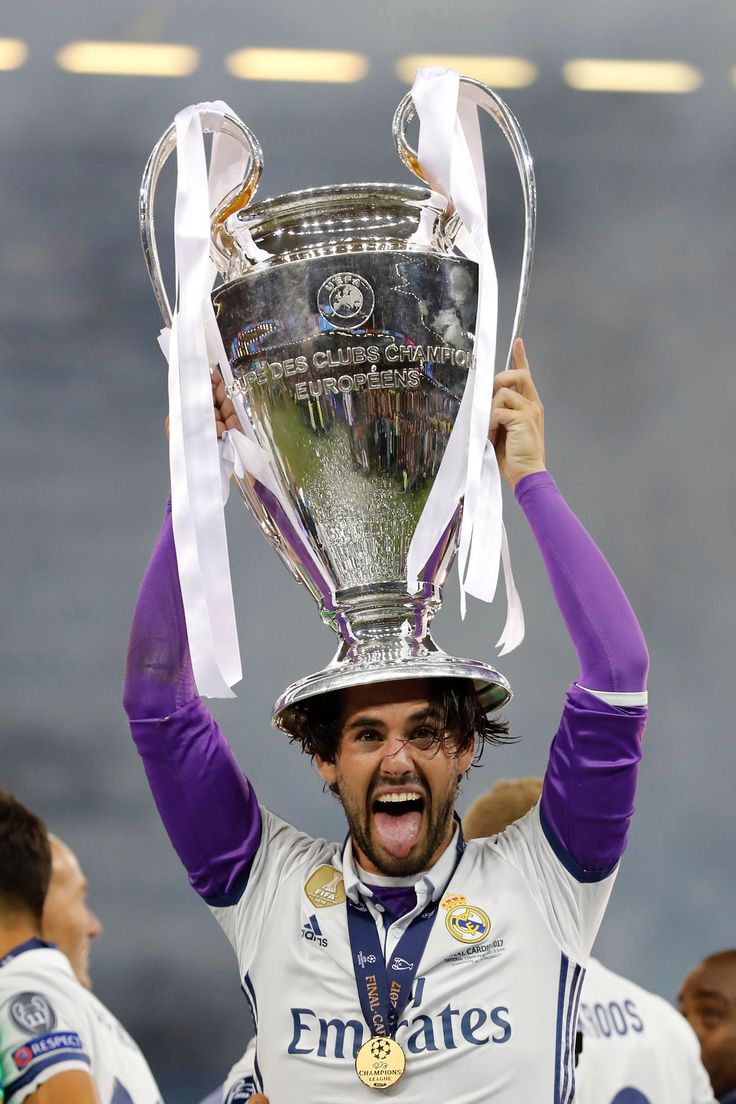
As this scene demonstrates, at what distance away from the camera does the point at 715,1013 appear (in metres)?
3.62

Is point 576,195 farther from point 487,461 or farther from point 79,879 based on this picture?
point 487,461

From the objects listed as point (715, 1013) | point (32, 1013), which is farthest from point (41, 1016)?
point (715, 1013)

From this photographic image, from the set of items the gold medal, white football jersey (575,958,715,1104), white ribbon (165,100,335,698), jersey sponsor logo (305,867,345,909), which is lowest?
white football jersey (575,958,715,1104)

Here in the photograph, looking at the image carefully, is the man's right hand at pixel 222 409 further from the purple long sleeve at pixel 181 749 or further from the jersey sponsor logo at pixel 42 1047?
the jersey sponsor logo at pixel 42 1047

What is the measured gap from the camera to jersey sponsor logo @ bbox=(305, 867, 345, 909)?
1824 mm

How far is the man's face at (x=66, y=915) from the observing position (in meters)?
3.09

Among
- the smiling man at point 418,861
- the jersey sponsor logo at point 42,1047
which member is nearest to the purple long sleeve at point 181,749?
the smiling man at point 418,861

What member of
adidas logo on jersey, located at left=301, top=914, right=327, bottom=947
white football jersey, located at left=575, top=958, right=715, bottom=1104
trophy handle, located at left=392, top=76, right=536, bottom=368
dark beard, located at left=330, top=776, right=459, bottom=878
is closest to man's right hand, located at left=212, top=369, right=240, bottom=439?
trophy handle, located at left=392, top=76, right=536, bottom=368

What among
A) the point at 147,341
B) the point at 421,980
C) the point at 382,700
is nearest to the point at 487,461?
the point at 382,700

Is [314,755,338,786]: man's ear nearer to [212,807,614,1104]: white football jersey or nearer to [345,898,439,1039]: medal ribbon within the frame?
[212,807,614,1104]: white football jersey

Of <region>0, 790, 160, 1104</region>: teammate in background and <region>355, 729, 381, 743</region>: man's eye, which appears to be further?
<region>0, 790, 160, 1104</region>: teammate in background

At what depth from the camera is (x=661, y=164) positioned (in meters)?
4.54

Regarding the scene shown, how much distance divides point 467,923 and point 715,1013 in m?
2.12

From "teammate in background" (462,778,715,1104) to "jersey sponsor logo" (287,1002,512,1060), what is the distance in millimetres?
1023
